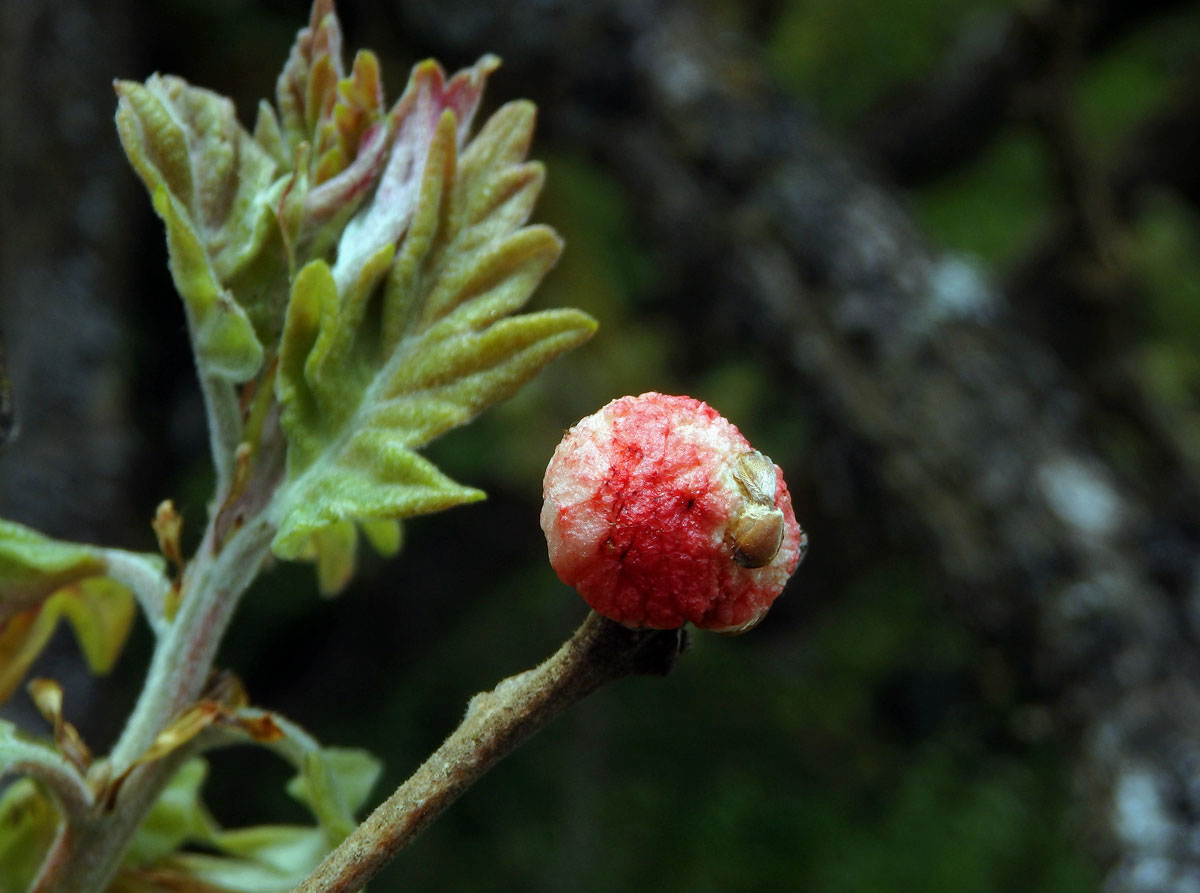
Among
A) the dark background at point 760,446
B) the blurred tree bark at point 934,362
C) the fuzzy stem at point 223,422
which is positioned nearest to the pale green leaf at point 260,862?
the fuzzy stem at point 223,422

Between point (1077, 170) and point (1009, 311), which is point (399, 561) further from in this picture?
point (1077, 170)

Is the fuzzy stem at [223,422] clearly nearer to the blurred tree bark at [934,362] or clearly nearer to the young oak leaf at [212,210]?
the young oak leaf at [212,210]

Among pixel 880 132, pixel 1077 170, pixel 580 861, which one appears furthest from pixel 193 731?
pixel 880 132

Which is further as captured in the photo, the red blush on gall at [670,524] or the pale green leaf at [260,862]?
the pale green leaf at [260,862]

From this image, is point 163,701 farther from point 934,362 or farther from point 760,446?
point 760,446

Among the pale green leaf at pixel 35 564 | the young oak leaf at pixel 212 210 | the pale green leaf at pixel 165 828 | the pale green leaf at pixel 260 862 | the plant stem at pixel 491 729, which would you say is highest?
the young oak leaf at pixel 212 210

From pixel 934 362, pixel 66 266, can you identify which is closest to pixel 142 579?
pixel 66 266

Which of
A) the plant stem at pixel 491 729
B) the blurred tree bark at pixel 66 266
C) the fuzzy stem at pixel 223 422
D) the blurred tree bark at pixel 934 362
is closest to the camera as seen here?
the plant stem at pixel 491 729
